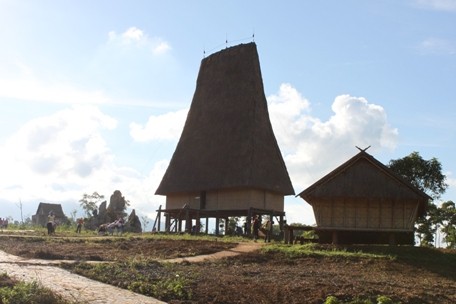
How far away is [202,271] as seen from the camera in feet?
51.1

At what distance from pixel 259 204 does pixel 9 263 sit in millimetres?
21746

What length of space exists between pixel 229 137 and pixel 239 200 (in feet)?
15.1

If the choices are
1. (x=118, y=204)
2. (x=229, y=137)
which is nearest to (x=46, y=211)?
(x=118, y=204)

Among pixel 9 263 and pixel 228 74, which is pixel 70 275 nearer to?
pixel 9 263

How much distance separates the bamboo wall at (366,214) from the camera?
23.4m

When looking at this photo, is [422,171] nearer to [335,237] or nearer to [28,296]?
[335,237]

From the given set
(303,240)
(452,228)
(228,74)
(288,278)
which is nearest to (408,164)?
(452,228)

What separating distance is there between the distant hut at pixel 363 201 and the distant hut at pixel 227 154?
11.1 meters

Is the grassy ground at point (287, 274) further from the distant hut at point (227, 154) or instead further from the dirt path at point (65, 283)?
the distant hut at point (227, 154)

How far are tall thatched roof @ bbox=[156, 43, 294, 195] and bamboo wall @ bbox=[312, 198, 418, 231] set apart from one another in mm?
10975

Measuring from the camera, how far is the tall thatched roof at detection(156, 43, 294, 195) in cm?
3628

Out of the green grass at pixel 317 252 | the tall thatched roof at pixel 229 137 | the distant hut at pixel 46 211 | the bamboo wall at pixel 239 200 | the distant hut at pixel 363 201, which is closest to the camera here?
the green grass at pixel 317 252

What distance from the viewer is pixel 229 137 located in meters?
38.1

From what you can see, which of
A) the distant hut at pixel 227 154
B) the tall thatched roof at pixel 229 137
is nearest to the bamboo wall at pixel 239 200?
the distant hut at pixel 227 154
